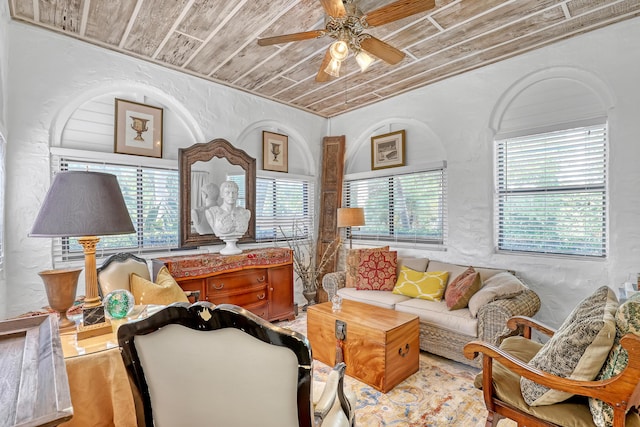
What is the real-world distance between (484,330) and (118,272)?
2.97 meters

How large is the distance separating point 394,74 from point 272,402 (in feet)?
11.9

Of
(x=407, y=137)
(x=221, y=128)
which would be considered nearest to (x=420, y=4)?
(x=407, y=137)

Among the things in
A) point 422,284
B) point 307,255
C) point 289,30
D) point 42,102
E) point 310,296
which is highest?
point 289,30

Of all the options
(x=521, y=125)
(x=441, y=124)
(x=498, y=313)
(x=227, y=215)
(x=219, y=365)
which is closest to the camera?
(x=219, y=365)

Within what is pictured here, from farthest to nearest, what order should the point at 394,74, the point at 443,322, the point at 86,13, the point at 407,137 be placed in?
the point at 407,137
the point at 394,74
the point at 443,322
the point at 86,13

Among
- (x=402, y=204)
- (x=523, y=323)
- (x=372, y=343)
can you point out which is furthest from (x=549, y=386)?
(x=402, y=204)

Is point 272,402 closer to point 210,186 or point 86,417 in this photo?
point 86,417

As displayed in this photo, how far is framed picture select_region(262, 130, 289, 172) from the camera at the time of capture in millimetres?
4336

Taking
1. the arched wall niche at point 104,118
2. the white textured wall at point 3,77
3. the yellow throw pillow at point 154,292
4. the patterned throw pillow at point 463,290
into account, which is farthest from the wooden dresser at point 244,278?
the patterned throw pillow at point 463,290

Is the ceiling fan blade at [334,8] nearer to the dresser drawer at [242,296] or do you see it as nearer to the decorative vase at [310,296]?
the dresser drawer at [242,296]

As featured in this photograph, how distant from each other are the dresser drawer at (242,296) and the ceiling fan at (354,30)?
247 cm

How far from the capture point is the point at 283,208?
4578 mm

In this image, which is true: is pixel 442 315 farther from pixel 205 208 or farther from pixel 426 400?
pixel 205 208

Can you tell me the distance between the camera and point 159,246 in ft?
11.1
